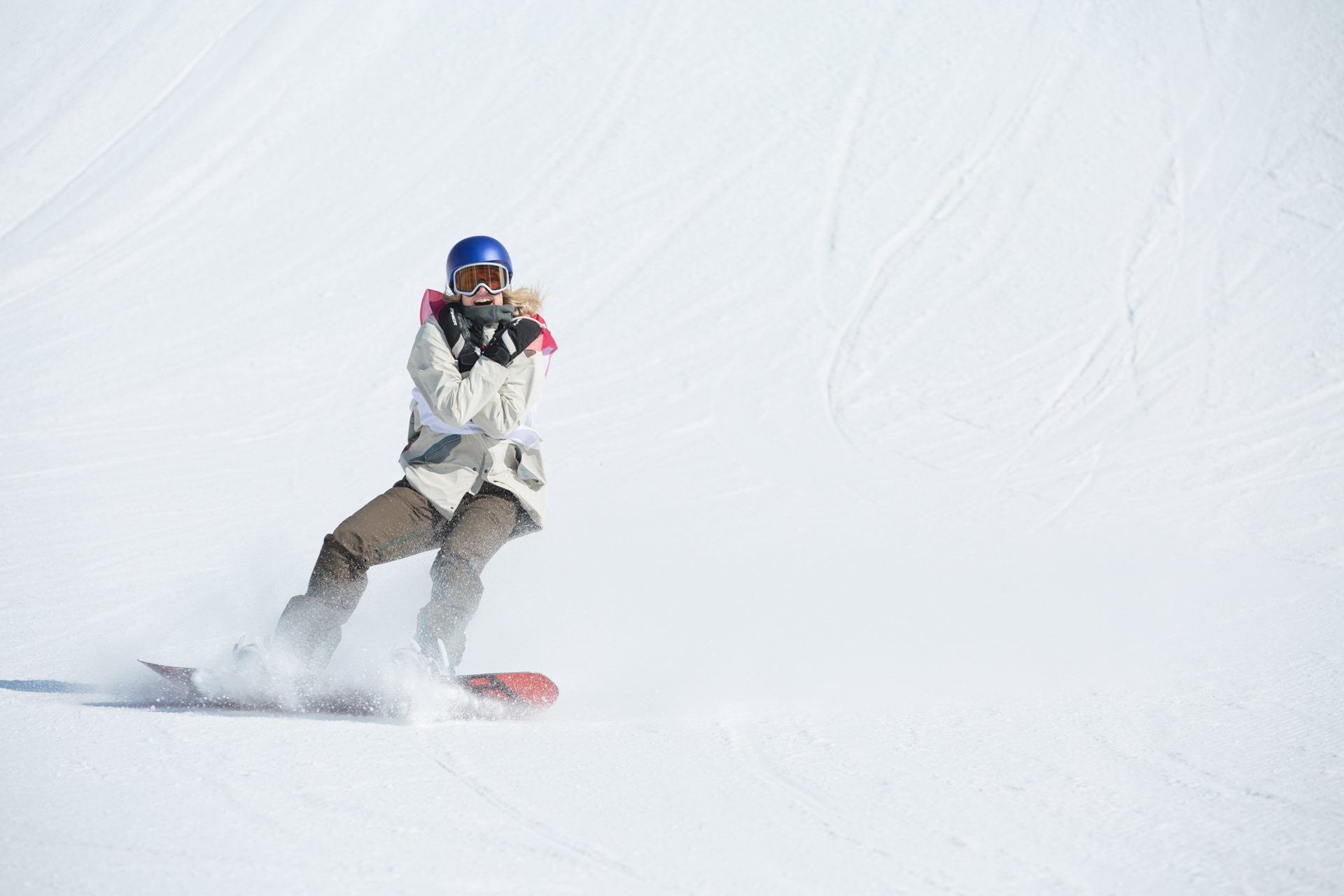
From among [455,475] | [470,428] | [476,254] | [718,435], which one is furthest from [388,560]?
[718,435]

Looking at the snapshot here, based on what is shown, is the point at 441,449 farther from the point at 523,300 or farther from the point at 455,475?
the point at 523,300

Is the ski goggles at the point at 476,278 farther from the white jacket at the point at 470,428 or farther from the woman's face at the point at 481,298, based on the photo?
the white jacket at the point at 470,428

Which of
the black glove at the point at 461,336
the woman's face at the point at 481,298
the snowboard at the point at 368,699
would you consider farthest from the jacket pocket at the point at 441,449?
the snowboard at the point at 368,699

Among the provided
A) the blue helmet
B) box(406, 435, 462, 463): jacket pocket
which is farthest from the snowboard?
the blue helmet

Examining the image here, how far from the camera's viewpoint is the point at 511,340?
3465 millimetres

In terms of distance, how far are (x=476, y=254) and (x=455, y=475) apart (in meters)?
0.70

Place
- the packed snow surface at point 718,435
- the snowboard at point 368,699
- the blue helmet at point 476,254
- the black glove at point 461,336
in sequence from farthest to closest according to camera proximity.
Answer: the blue helmet at point 476,254, the black glove at point 461,336, the snowboard at point 368,699, the packed snow surface at point 718,435

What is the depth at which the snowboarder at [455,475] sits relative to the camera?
3.38 meters

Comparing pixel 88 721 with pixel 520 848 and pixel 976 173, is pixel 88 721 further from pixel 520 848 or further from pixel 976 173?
pixel 976 173

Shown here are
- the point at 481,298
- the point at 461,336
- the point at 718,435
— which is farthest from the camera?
the point at 718,435

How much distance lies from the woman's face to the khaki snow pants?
25.0 inches

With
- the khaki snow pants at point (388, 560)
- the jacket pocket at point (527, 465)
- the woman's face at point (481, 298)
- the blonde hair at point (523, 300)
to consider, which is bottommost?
the khaki snow pants at point (388, 560)

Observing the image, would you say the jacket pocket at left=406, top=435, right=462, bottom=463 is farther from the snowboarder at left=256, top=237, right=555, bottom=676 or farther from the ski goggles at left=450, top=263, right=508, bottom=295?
the ski goggles at left=450, top=263, right=508, bottom=295

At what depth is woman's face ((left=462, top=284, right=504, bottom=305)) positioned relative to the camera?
3559 mm
